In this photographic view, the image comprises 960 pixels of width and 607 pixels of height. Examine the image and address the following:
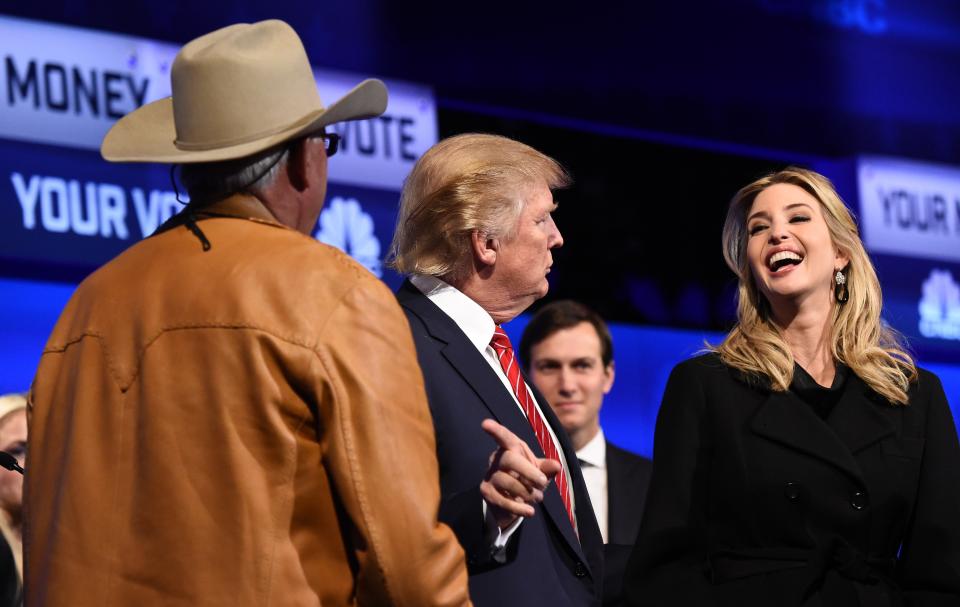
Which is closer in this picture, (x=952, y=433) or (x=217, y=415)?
(x=217, y=415)

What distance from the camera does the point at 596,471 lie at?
4629 millimetres

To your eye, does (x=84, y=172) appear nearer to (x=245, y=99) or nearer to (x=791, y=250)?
(x=791, y=250)

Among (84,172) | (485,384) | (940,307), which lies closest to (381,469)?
(485,384)

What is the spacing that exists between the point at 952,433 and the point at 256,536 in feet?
6.15

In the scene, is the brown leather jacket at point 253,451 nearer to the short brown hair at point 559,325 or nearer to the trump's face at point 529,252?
the trump's face at point 529,252

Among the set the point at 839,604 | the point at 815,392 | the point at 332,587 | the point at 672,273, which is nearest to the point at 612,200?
the point at 672,273

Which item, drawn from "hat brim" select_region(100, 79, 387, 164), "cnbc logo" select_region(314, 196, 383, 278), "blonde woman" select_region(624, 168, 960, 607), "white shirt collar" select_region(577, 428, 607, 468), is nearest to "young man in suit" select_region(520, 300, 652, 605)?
"white shirt collar" select_region(577, 428, 607, 468)

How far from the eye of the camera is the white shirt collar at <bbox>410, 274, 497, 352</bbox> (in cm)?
277

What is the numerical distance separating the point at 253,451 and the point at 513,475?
1.55ft

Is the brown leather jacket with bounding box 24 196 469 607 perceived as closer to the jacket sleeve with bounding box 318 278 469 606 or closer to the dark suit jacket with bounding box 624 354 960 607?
the jacket sleeve with bounding box 318 278 469 606

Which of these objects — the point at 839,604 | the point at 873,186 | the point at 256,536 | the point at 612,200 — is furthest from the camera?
the point at 873,186

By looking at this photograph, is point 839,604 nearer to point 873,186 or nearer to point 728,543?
point 728,543

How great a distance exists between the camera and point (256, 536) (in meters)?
1.83

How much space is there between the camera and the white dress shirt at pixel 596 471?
4.55 m
